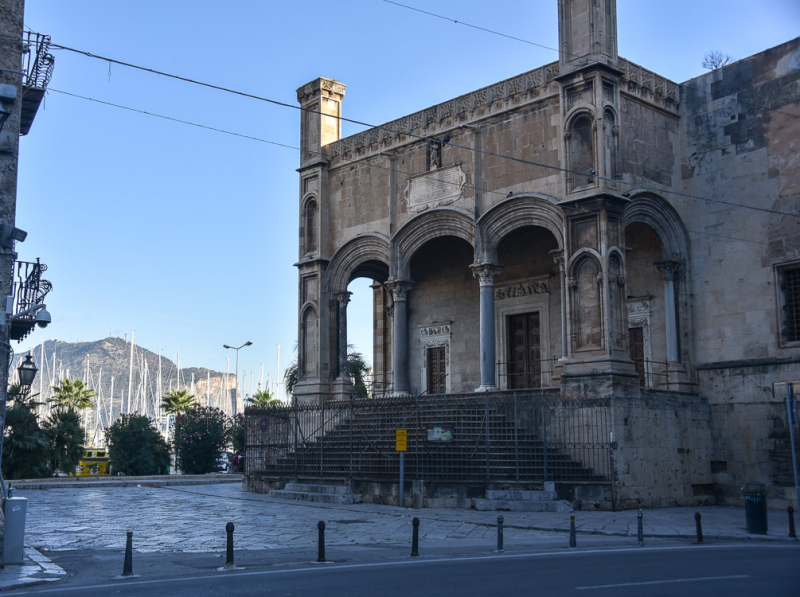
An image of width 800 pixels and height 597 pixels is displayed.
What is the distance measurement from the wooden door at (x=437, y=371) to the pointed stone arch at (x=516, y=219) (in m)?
5.77

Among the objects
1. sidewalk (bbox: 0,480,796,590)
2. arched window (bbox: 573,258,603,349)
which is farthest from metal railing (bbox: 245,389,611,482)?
arched window (bbox: 573,258,603,349)

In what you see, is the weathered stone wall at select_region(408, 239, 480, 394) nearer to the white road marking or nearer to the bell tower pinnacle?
the bell tower pinnacle

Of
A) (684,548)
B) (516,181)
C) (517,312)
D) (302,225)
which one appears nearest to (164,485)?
(302,225)

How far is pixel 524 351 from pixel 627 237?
4.82 meters

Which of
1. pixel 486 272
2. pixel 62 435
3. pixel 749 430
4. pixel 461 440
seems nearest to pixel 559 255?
pixel 486 272

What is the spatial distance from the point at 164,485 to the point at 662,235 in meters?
19.1

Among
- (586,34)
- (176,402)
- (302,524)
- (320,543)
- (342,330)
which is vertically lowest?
(302,524)

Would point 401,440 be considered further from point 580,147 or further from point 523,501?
point 580,147

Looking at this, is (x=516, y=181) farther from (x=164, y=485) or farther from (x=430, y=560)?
(x=164, y=485)

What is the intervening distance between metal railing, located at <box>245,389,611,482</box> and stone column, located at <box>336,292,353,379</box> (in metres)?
3.46

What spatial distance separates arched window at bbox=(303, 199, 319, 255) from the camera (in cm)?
2908

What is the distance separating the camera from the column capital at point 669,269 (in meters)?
23.3

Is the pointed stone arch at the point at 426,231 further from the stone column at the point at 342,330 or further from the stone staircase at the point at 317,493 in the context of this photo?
the stone staircase at the point at 317,493

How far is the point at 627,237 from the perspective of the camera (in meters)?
25.2
